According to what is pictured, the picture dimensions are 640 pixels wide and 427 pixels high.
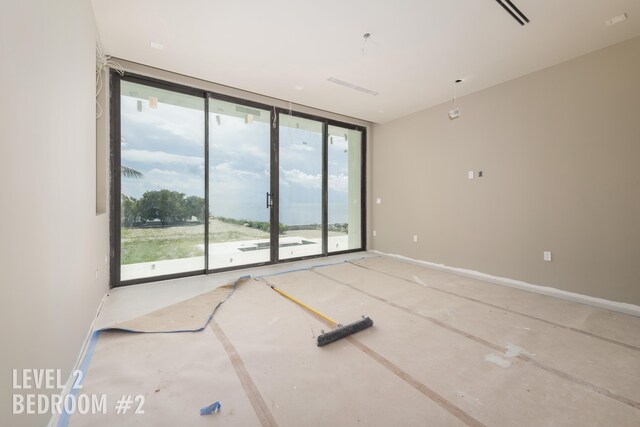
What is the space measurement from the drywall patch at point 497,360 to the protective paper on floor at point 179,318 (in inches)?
90.1

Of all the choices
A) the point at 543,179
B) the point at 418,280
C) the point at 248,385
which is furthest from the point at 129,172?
the point at 543,179

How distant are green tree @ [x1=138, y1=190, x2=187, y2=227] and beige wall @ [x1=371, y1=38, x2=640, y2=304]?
398 cm

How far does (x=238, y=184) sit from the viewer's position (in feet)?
14.2

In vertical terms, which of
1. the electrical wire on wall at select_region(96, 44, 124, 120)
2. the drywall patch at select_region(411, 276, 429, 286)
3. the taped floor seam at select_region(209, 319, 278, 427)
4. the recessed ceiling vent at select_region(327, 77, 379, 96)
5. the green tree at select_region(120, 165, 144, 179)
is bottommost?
the taped floor seam at select_region(209, 319, 278, 427)

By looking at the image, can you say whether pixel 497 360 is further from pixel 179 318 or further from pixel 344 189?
pixel 344 189

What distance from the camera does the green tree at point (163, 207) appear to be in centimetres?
359

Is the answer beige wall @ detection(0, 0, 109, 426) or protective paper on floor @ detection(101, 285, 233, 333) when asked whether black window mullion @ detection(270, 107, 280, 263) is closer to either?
protective paper on floor @ detection(101, 285, 233, 333)

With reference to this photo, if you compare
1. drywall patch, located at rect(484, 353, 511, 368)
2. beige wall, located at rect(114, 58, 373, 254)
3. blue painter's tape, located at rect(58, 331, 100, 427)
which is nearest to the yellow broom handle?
drywall patch, located at rect(484, 353, 511, 368)

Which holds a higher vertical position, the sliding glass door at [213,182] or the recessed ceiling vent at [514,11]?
the recessed ceiling vent at [514,11]

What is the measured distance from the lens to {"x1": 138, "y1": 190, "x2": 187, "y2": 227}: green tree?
141 inches

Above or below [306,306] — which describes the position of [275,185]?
above

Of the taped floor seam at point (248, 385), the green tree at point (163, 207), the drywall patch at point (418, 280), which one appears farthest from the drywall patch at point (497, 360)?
the green tree at point (163, 207)

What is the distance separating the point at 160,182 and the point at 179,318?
2035 mm

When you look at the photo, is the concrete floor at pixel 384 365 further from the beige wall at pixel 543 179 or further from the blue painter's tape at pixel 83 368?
the beige wall at pixel 543 179
